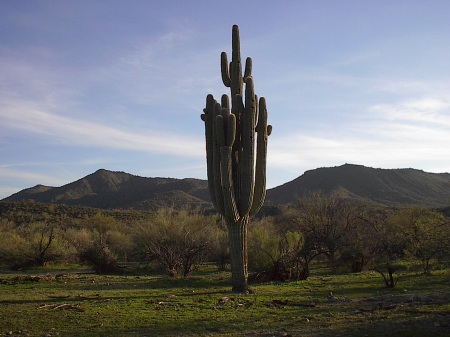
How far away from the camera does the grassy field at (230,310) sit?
9109 millimetres

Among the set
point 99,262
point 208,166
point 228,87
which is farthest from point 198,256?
point 228,87

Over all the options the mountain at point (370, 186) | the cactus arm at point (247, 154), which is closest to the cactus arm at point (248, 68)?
the cactus arm at point (247, 154)

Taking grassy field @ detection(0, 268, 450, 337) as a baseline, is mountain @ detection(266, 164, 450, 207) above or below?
above

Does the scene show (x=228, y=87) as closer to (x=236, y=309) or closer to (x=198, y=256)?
(x=236, y=309)

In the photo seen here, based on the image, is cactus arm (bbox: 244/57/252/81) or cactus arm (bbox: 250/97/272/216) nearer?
cactus arm (bbox: 250/97/272/216)

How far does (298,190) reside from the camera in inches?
3169

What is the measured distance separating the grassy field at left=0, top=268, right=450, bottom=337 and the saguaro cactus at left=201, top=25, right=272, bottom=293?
6.57 feet

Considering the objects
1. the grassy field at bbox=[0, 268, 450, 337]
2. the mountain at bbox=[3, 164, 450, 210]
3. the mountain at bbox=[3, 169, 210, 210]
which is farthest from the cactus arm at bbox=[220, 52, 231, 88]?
the mountain at bbox=[3, 169, 210, 210]

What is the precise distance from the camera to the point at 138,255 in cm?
3023

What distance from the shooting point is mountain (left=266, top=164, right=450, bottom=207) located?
70000 millimetres

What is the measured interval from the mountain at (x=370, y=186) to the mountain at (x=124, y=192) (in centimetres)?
1568

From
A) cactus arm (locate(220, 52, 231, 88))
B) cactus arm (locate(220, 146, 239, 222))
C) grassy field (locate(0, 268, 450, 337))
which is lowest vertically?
grassy field (locate(0, 268, 450, 337))

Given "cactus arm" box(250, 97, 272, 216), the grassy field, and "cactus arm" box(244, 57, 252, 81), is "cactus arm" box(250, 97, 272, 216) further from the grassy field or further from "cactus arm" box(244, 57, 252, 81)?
the grassy field

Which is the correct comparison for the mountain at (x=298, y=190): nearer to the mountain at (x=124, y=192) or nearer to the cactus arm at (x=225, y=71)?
the mountain at (x=124, y=192)
